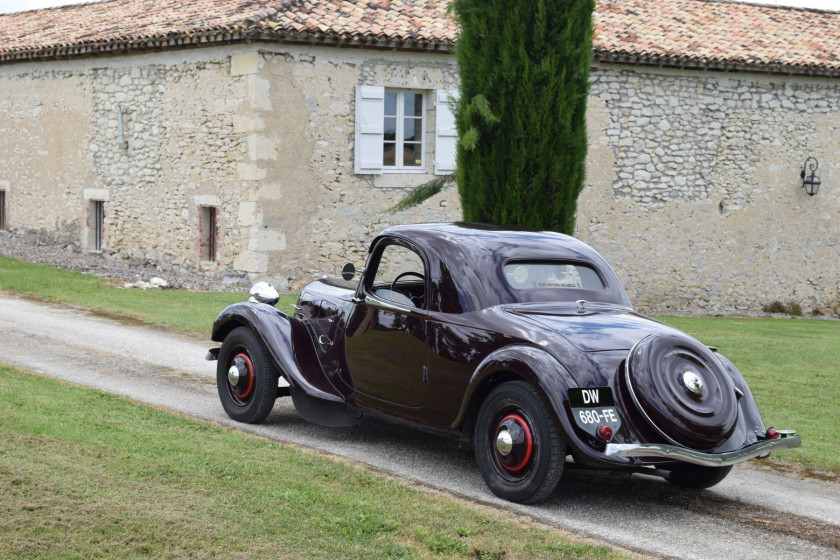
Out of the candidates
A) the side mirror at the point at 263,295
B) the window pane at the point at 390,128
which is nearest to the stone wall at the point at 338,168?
the window pane at the point at 390,128

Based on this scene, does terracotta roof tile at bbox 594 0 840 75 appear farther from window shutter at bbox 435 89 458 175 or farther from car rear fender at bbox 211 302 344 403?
car rear fender at bbox 211 302 344 403

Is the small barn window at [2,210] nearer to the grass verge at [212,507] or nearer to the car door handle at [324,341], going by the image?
the grass verge at [212,507]

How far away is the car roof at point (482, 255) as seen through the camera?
6223 mm

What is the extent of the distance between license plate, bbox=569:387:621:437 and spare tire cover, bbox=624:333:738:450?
13 cm

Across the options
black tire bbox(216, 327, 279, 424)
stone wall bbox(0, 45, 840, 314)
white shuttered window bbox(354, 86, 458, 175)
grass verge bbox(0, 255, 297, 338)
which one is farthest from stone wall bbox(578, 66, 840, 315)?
black tire bbox(216, 327, 279, 424)

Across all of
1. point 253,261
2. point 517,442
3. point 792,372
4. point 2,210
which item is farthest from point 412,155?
point 517,442

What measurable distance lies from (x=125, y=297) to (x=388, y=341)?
987cm

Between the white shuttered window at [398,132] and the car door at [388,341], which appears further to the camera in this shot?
the white shuttered window at [398,132]

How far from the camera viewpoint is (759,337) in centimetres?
1505

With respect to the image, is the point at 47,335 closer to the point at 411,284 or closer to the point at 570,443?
the point at 411,284

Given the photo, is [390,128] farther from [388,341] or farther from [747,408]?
[747,408]

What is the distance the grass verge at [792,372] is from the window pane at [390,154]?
548cm

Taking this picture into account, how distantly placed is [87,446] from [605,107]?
14694 millimetres

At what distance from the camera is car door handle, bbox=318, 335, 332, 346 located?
7114 millimetres
